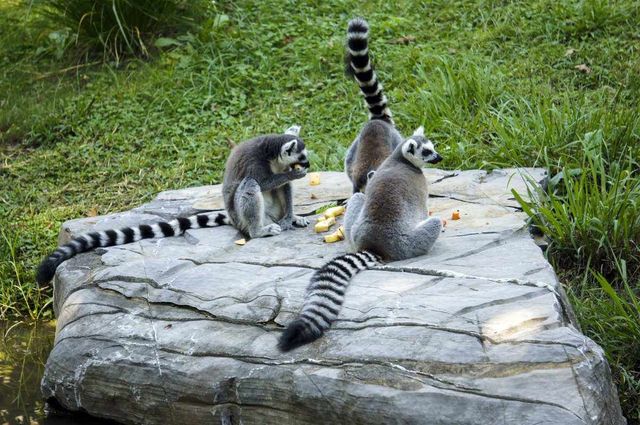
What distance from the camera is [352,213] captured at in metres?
5.86

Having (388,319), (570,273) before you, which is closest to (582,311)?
(570,273)

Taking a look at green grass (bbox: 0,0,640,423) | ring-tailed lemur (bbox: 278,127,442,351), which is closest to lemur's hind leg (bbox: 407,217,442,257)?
ring-tailed lemur (bbox: 278,127,442,351)

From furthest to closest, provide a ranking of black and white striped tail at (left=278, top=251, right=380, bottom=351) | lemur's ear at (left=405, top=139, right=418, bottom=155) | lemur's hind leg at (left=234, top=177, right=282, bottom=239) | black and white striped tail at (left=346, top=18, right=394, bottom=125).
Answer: black and white striped tail at (left=346, top=18, right=394, bottom=125), lemur's hind leg at (left=234, top=177, right=282, bottom=239), lemur's ear at (left=405, top=139, right=418, bottom=155), black and white striped tail at (left=278, top=251, right=380, bottom=351)

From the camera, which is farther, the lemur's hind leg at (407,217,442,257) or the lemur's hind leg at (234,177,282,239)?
the lemur's hind leg at (234,177,282,239)

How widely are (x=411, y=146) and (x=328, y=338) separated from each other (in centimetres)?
202

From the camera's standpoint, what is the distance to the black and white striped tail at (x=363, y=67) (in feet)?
23.5

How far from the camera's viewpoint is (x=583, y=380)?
3.87 metres

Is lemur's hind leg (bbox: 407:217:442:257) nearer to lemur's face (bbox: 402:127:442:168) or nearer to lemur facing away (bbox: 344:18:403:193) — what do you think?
lemur's face (bbox: 402:127:442:168)

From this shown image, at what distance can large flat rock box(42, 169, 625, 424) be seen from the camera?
3979mm

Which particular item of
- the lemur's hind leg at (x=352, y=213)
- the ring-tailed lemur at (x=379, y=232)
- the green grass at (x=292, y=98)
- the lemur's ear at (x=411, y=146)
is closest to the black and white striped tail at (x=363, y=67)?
the green grass at (x=292, y=98)

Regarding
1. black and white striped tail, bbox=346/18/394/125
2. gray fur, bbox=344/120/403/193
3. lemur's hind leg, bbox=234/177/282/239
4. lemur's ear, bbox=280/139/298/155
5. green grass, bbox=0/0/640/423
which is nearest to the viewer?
lemur's hind leg, bbox=234/177/282/239

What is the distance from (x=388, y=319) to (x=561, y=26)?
6559 millimetres

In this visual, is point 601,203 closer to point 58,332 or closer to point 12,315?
point 58,332

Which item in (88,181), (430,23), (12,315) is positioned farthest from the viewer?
(430,23)
